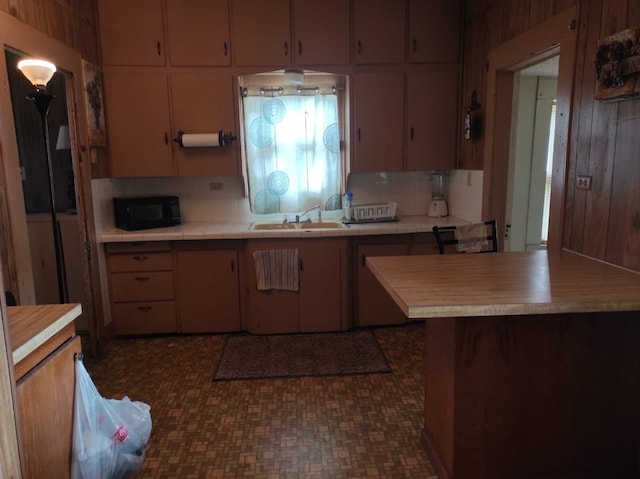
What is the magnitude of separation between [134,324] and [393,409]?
2.18 m

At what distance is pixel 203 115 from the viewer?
11.2 feet

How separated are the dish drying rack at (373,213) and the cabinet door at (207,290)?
1056 mm

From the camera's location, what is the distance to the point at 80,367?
158cm

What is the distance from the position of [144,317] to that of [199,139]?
4.91ft

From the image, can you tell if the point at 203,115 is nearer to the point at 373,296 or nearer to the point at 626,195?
the point at 373,296

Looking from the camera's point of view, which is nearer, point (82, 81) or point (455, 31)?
point (82, 81)

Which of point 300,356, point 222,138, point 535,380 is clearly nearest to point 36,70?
point 222,138

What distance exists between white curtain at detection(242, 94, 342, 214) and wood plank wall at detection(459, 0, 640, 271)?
170 cm

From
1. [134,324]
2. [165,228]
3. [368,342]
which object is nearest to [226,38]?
[165,228]

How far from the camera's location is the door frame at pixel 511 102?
7.09 ft

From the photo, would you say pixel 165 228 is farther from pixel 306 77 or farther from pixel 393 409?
pixel 393 409

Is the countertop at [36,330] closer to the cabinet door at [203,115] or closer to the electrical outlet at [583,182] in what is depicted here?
the cabinet door at [203,115]

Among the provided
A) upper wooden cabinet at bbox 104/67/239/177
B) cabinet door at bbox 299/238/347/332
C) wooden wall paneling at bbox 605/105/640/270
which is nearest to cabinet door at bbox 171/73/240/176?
upper wooden cabinet at bbox 104/67/239/177

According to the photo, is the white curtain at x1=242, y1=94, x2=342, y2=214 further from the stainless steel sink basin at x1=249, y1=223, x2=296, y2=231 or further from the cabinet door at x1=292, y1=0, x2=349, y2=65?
the cabinet door at x1=292, y1=0, x2=349, y2=65
